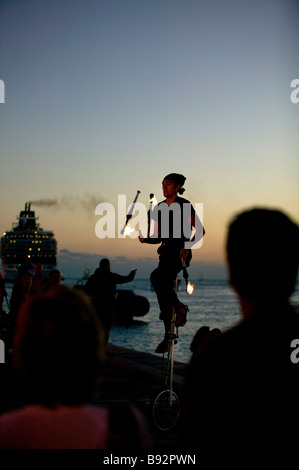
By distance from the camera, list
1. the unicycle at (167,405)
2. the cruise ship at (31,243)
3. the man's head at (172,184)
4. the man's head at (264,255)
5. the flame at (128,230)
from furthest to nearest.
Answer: the cruise ship at (31,243) < the unicycle at (167,405) < the man's head at (172,184) < the flame at (128,230) < the man's head at (264,255)

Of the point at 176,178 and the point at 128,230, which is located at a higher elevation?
the point at 176,178

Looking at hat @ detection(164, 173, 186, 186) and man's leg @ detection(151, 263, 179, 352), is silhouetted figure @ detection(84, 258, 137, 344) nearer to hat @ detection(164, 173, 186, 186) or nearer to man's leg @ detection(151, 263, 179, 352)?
man's leg @ detection(151, 263, 179, 352)

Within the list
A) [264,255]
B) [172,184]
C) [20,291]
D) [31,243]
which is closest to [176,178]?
[172,184]

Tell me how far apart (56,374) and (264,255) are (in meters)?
0.83

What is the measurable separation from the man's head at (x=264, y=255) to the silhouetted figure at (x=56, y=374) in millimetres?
561

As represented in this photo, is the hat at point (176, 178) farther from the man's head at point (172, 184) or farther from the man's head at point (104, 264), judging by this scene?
the man's head at point (104, 264)

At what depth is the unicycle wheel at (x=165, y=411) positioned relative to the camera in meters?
6.96

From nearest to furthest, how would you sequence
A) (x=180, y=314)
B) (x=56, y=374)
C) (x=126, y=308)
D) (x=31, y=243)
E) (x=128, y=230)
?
(x=56, y=374) → (x=128, y=230) → (x=180, y=314) → (x=126, y=308) → (x=31, y=243)

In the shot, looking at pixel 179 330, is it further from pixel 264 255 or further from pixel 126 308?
pixel 264 255

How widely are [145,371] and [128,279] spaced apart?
6.12 feet

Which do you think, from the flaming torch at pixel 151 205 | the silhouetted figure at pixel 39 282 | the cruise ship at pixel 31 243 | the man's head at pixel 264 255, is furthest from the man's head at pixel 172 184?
the cruise ship at pixel 31 243

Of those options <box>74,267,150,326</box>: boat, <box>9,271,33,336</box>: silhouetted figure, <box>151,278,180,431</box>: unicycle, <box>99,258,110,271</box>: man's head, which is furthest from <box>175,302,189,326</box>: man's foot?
<box>74,267,150,326</box>: boat

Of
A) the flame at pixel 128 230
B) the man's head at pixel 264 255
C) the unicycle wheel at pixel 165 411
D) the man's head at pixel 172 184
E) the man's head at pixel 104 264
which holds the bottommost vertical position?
the unicycle wheel at pixel 165 411

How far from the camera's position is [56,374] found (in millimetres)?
1832
